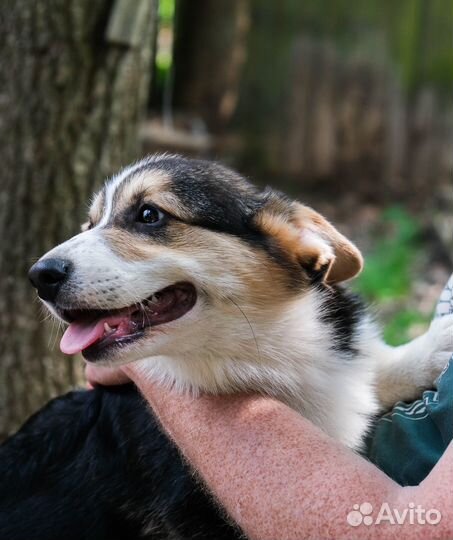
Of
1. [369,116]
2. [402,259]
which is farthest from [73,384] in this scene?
[369,116]

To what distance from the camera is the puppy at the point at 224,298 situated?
261 centimetres

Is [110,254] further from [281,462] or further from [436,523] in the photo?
[436,523]

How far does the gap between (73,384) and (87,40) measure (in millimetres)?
1640

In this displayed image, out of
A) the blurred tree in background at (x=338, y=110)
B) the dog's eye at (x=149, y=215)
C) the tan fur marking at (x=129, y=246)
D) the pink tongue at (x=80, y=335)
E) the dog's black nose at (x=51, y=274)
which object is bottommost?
the blurred tree in background at (x=338, y=110)

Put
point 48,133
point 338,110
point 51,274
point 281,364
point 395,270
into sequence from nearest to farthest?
point 51,274, point 281,364, point 48,133, point 395,270, point 338,110

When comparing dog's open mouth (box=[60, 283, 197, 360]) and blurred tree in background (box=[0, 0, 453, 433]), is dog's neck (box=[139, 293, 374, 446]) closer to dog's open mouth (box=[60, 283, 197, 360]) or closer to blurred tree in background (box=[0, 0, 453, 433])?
dog's open mouth (box=[60, 283, 197, 360])

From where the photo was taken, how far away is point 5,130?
3814 millimetres

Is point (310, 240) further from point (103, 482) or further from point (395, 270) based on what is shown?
point (395, 270)

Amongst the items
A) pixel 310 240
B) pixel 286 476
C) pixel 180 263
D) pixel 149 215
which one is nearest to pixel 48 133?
pixel 149 215

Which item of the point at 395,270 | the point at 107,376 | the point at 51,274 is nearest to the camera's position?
the point at 51,274

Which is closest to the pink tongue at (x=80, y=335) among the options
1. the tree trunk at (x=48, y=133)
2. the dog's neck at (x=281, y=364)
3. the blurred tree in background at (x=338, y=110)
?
the dog's neck at (x=281, y=364)

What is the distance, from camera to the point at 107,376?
3.01m

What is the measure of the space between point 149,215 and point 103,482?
0.93m

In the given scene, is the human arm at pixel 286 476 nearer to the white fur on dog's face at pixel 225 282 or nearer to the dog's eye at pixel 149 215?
the white fur on dog's face at pixel 225 282
